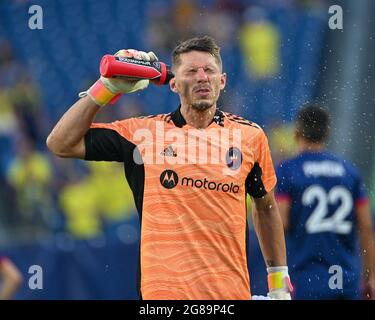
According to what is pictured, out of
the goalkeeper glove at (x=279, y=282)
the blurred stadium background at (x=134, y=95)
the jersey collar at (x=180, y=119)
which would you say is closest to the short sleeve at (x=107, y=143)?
the jersey collar at (x=180, y=119)

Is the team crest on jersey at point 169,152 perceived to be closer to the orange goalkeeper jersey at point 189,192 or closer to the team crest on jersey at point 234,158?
the orange goalkeeper jersey at point 189,192

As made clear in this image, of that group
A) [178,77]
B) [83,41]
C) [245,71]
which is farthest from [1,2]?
[178,77]

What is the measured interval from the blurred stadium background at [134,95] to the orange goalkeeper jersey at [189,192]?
4.96 metres

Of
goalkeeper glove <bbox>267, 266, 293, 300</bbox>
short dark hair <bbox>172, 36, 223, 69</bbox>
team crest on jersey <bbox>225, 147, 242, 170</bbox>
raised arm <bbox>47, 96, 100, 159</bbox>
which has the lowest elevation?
goalkeeper glove <bbox>267, 266, 293, 300</bbox>

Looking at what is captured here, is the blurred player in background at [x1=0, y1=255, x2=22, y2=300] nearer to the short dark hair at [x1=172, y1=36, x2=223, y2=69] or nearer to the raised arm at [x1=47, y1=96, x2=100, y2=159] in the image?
the raised arm at [x1=47, y1=96, x2=100, y2=159]

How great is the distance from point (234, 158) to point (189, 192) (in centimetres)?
31

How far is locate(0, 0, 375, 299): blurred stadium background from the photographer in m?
11.9

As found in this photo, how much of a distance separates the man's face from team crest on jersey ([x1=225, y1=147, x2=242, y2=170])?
26 cm

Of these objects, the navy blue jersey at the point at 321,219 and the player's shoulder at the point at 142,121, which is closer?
the player's shoulder at the point at 142,121

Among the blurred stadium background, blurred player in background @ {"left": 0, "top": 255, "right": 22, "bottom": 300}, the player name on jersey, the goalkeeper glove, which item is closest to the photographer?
the goalkeeper glove

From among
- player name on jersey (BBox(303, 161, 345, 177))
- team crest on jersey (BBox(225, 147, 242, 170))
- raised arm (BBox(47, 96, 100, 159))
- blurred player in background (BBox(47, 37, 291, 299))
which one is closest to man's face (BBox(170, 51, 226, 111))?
blurred player in background (BBox(47, 37, 291, 299))

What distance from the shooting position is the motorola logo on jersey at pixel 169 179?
17.8ft

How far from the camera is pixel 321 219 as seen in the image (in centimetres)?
759
